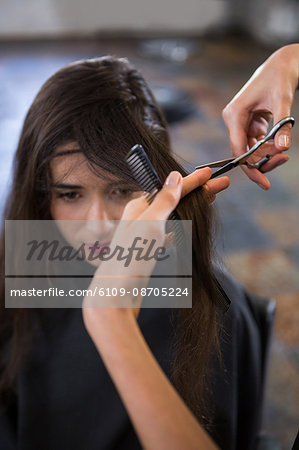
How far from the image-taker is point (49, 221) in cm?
104

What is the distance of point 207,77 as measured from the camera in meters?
4.68

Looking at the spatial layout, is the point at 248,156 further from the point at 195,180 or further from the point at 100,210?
the point at 100,210

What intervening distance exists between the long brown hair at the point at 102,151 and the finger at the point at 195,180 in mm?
13

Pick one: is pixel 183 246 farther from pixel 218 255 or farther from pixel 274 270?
pixel 274 270

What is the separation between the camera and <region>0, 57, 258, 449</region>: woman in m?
0.80

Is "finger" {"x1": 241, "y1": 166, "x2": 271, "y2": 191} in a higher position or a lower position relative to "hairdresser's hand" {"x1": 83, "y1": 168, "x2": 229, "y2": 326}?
lower

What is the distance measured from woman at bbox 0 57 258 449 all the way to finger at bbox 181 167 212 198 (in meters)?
0.03

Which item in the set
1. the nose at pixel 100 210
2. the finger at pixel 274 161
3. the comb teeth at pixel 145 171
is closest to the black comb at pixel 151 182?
the comb teeth at pixel 145 171

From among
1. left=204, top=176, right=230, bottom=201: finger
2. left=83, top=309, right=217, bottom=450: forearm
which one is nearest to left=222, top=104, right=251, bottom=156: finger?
left=204, top=176, right=230, bottom=201: finger

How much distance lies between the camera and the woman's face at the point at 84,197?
83 cm

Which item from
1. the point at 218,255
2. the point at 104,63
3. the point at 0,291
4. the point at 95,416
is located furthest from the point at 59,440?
the point at 104,63

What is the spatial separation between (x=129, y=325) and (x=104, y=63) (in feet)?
2.22
